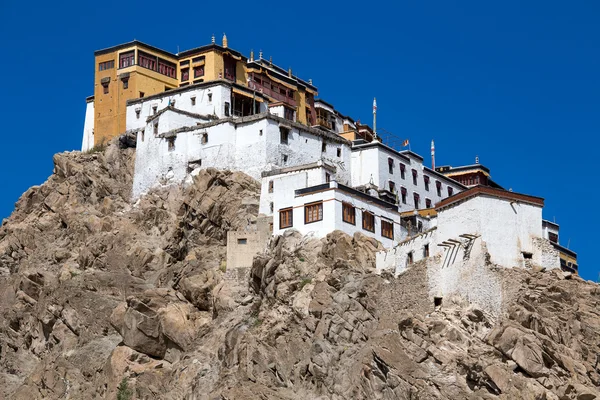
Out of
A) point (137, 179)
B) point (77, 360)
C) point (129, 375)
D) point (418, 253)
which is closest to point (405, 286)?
point (418, 253)

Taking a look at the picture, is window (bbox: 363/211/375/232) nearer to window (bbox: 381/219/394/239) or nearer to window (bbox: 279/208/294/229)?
window (bbox: 381/219/394/239)

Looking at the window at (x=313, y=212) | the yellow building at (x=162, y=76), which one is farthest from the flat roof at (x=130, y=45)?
the window at (x=313, y=212)

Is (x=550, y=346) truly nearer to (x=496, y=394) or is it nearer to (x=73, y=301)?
(x=496, y=394)

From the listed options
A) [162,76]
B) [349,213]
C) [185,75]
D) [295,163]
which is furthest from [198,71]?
[349,213]

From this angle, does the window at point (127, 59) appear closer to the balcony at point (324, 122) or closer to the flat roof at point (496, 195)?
the balcony at point (324, 122)

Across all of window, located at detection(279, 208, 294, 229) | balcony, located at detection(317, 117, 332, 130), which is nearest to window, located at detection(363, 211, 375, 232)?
window, located at detection(279, 208, 294, 229)

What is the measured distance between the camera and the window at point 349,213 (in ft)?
303

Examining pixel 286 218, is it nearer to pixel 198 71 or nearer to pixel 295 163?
pixel 295 163

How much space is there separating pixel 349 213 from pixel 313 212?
2634mm

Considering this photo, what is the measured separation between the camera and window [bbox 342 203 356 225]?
303 feet

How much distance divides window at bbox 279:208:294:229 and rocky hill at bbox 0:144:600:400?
197 cm

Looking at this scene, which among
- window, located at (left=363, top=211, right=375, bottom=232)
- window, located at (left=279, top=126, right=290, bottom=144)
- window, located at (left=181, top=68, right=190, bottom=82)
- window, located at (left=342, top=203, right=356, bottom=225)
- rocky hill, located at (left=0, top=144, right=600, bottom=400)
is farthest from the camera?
window, located at (left=181, top=68, right=190, bottom=82)

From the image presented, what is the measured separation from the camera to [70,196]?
111062mm

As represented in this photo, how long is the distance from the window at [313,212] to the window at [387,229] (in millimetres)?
5472
